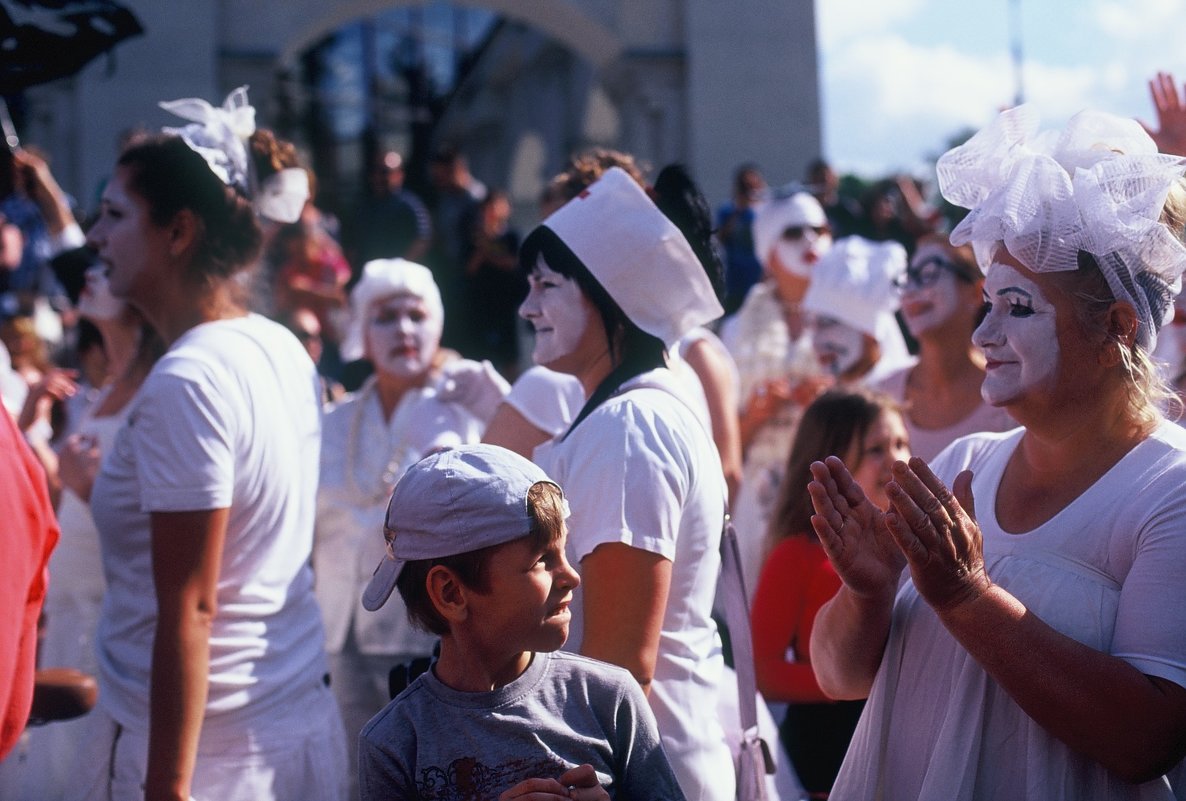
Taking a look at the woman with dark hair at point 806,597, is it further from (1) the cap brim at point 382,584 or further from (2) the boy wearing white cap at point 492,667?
(1) the cap brim at point 382,584

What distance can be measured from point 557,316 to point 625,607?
2.36 feet

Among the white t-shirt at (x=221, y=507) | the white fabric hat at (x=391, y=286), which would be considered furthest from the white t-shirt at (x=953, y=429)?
the white t-shirt at (x=221, y=507)

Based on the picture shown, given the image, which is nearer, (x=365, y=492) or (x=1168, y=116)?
(x=1168, y=116)

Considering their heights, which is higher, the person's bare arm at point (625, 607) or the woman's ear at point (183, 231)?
the woman's ear at point (183, 231)

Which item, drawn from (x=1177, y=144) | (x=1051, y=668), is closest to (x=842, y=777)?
(x=1051, y=668)

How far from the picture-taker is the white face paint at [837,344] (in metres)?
6.22

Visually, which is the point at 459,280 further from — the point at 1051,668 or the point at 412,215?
the point at 1051,668

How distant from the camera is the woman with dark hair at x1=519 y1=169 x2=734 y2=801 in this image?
8.75 ft

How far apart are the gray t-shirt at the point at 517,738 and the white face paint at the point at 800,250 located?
5195mm

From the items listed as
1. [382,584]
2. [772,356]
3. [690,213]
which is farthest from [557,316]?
[772,356]

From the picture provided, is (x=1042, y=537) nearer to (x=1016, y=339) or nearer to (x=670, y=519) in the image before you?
(x=1016, y=339)

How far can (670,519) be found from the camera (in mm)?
2711

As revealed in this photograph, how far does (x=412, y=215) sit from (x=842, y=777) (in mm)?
7682

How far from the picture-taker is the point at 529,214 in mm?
20781
